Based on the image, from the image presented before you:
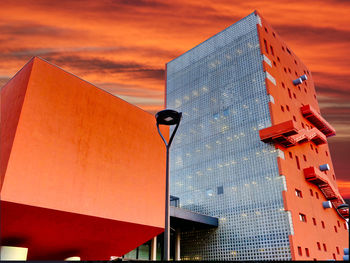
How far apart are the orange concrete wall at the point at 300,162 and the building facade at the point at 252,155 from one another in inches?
6.0

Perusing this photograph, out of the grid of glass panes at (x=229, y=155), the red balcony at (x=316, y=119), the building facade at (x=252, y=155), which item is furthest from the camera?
the red balcony at (x=316, y=119)

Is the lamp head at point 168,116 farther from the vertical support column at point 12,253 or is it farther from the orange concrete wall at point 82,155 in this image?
the vertical support column at point 12,253

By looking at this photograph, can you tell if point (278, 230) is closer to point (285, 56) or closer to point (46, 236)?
point (46, 236)

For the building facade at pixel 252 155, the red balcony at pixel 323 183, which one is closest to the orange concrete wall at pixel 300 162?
the building facade at pixel 252 155

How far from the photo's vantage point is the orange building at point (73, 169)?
15570mm

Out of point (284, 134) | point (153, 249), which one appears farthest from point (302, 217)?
point (153, 249)

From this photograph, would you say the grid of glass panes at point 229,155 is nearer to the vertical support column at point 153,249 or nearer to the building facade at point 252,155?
the building facade at point 252,155

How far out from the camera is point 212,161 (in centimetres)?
3956

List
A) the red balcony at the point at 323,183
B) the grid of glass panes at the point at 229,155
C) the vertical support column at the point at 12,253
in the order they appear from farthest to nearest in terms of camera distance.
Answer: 1. the red balcony at the point at 323,183
2. the grid of glass panes at the point at 229,155
3. the vertical support column at the point at 12,253

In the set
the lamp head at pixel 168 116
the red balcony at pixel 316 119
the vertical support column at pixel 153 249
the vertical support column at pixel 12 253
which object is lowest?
the vertical support column at pixel 12 253

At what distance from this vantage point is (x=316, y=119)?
43.2m

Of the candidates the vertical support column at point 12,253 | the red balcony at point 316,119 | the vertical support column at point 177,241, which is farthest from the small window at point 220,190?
the vertical support column at point 12,253

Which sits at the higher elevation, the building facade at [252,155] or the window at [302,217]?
the building facade at [252,155]

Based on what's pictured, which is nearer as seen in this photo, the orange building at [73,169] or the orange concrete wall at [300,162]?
the orange building at [73,169]
